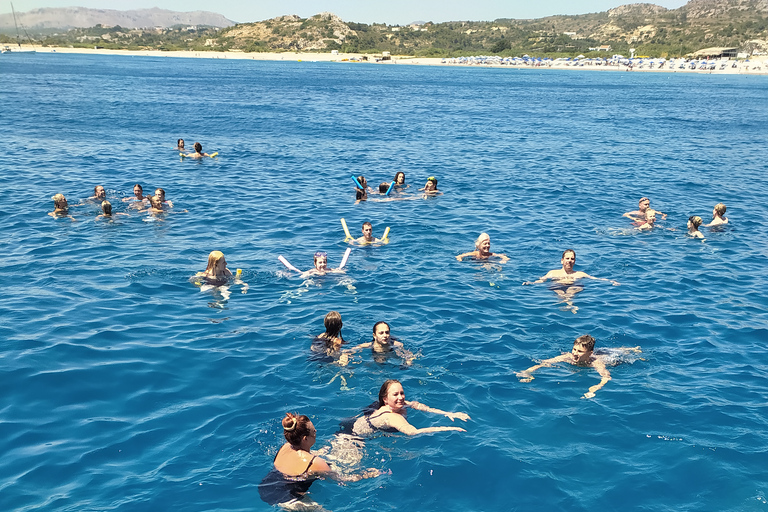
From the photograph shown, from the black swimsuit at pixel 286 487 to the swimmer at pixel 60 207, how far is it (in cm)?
1654

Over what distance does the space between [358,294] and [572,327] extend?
17.6 feet

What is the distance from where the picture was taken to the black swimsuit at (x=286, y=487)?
8.30 metres

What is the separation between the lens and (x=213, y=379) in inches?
459

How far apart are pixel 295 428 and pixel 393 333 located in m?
5.53

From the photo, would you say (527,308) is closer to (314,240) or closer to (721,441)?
(721,441)

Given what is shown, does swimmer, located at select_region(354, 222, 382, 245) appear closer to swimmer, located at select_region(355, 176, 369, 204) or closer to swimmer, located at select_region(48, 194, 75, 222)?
swimmer, located at select_region(355, 176, 369, 204)

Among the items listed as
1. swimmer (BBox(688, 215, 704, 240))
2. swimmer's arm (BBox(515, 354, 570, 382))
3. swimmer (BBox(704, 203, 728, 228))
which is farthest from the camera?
swimmer (BBox(704, 203, 728, 228))

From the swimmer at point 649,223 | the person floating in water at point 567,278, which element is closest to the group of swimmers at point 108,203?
the person floating in water at point 567,278

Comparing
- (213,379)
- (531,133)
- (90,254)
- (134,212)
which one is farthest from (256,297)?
(531,133)

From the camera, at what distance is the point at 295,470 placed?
8367 mm

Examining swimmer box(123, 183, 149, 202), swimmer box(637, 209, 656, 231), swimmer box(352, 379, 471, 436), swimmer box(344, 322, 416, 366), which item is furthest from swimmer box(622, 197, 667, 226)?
swimmer box(123, 183, 149, 202)

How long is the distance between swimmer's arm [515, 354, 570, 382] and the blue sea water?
0.19 meters

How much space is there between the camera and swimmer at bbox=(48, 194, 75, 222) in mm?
21375

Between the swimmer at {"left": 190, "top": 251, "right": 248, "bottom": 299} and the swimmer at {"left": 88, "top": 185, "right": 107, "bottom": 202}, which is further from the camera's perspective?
the swimmer at {"left": 88, "top": 185, "right": 107, "bottom": 202}
